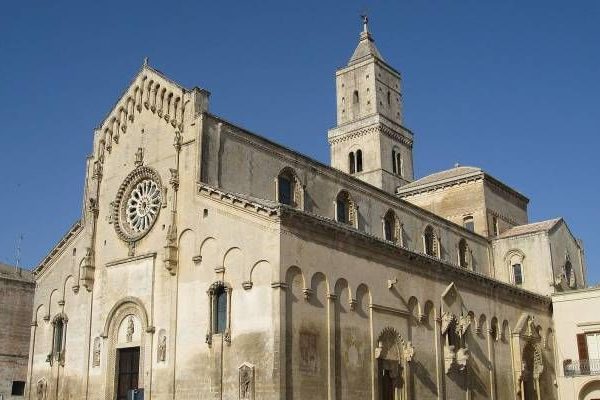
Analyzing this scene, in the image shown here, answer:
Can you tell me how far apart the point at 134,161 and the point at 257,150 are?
5607 millimetres

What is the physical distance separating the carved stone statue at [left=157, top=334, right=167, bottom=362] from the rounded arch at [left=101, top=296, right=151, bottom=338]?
95cm

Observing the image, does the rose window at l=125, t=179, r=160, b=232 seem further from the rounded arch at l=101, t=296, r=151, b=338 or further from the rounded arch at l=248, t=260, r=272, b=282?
the rounded arch at l=248, t=260, r=272, b=282

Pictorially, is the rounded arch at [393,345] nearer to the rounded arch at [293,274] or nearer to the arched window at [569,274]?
the rounded arch at [293,274]

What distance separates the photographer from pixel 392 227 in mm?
40219

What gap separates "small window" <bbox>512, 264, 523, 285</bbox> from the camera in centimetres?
4553

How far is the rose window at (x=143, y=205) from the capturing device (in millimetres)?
31141

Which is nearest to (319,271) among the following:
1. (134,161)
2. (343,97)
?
(134,161)

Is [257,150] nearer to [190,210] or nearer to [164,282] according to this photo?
[190,210]

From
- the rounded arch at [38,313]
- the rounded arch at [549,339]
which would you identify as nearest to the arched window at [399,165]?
the rounded arch at [549,339]

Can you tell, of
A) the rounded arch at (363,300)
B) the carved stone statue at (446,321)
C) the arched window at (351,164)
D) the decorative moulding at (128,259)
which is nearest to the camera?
the rounded arch at (363,300)

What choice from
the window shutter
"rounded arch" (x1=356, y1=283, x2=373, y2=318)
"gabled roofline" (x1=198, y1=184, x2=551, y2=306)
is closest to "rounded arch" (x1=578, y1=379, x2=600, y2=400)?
the window shutter

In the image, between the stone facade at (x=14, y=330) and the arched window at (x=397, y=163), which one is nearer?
the stone facade at (x=14, y=330)

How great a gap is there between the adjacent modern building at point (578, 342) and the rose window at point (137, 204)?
24.1m

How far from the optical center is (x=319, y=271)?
27234 millimetres
